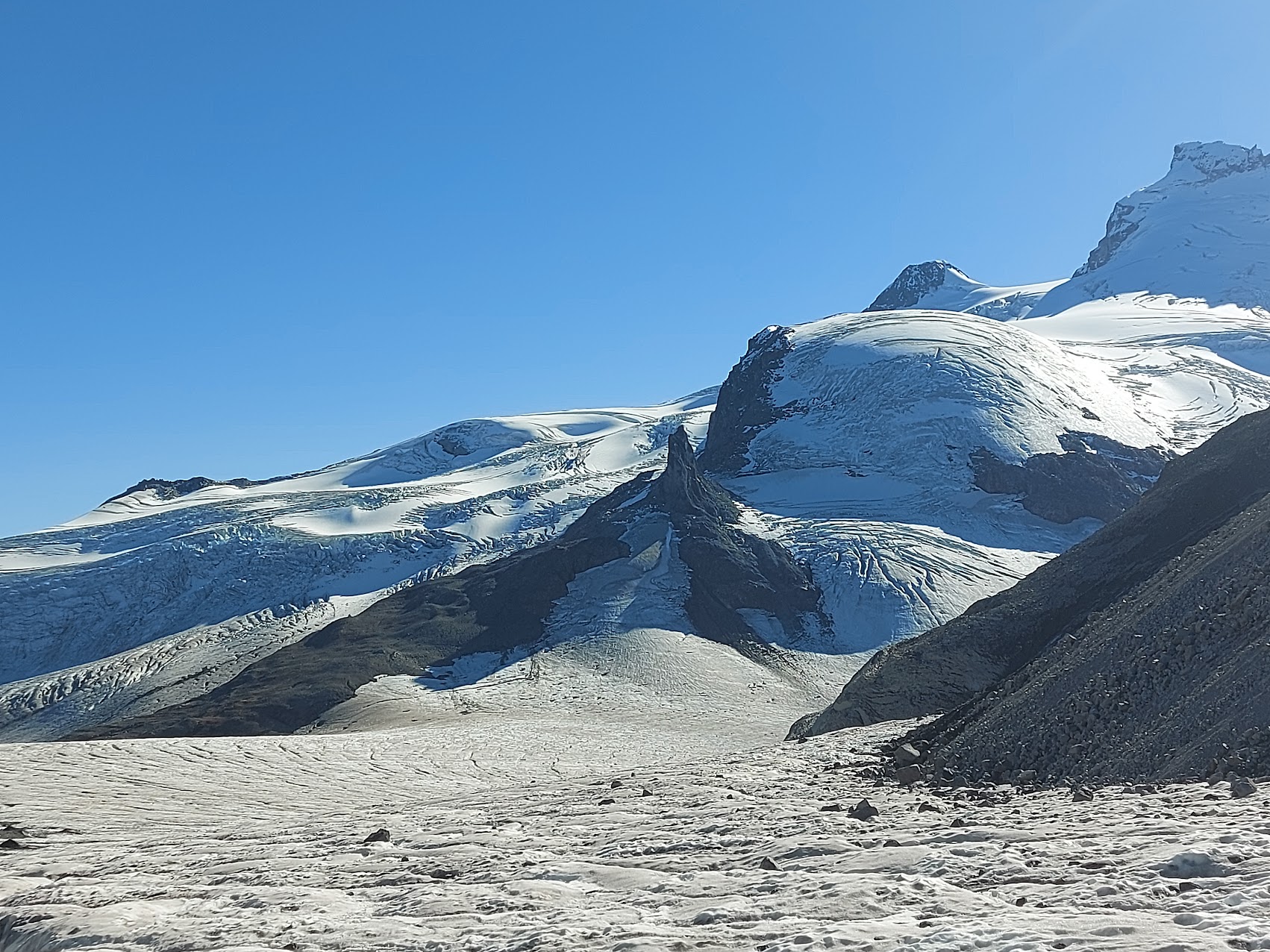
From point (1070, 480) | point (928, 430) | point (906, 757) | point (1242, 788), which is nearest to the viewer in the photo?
point (1242, 788)

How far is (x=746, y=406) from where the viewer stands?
11119cm

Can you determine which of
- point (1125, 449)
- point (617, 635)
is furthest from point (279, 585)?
point (1125, 449)

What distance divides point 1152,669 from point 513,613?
178 ft

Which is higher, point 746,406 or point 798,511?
point 746,406

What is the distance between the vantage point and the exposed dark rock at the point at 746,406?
103875mm

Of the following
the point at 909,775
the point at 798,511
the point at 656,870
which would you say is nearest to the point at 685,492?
the point at 798,511

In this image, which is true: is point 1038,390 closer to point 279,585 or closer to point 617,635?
point 617,635

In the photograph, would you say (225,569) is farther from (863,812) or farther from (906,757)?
(863,812)

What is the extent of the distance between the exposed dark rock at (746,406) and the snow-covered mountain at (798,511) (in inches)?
14.4

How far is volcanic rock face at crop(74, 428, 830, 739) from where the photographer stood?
55.6 metres

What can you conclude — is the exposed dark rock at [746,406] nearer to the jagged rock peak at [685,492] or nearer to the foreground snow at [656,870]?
the jagged rock peak at [685,492]

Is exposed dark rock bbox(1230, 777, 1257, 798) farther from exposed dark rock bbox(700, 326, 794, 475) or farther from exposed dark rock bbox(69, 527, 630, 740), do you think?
exposed dark rock bbox(700, 326, 794, 475)

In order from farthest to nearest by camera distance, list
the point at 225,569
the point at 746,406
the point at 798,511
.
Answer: the point at 746,406
the point at 225,569
the point at 798,511

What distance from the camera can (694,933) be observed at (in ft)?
27.8
